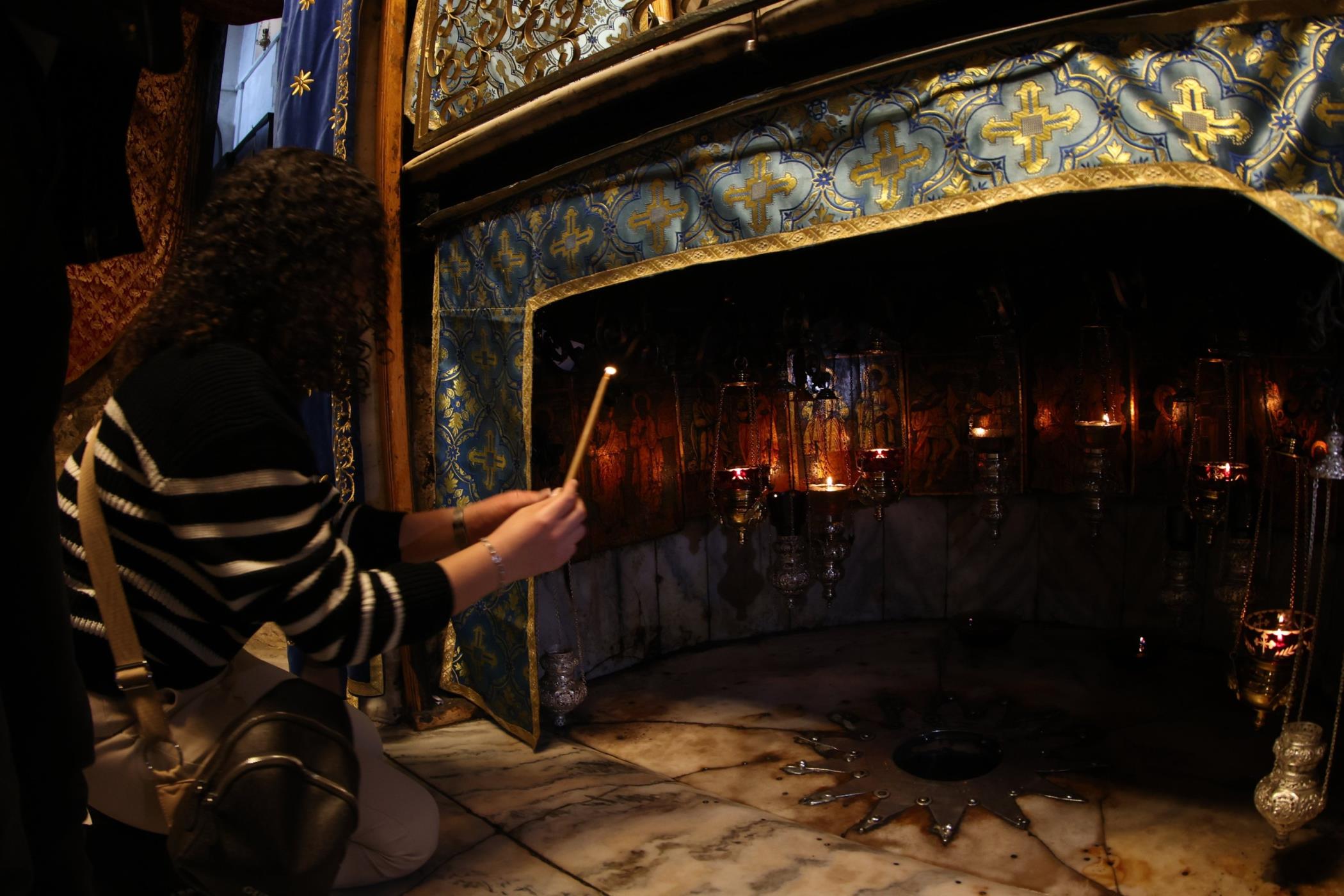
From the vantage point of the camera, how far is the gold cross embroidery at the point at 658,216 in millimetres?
2660

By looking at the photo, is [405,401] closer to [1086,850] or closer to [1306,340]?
[1086,850]

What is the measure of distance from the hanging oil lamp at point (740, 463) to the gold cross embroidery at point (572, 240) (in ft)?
4.32

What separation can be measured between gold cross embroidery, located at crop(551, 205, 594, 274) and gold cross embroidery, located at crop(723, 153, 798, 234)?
63cm

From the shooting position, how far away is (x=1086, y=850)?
2717mm

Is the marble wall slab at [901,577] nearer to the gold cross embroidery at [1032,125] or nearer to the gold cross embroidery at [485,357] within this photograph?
the gold cross embroidery at [485,357]

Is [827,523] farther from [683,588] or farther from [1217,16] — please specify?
[1217,16]

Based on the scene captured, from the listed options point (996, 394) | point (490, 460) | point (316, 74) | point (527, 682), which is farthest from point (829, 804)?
point (316, 74)

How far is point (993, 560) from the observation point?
17.2 ft

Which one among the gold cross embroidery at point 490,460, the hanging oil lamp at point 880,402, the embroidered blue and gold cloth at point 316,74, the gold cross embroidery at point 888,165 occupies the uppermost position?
the embroidered blue and gold cloth at point 316,74

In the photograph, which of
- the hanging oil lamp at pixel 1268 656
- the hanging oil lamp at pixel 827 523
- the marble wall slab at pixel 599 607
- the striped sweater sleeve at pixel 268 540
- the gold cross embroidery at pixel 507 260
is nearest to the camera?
the striped sweater sleeve at pixel 268 540

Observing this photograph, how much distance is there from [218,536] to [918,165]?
177cm

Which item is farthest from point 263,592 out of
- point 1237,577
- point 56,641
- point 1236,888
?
point 1237,577

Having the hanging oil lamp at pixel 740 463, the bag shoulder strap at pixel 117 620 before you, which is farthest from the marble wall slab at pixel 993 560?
the bag shoulder strap at pixel 117 620

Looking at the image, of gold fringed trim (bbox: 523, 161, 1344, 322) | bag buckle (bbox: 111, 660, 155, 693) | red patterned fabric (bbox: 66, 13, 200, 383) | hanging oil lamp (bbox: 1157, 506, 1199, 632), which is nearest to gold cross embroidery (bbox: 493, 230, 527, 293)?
gold fringed trim (bbox: 523, 161, 1344, 322)
